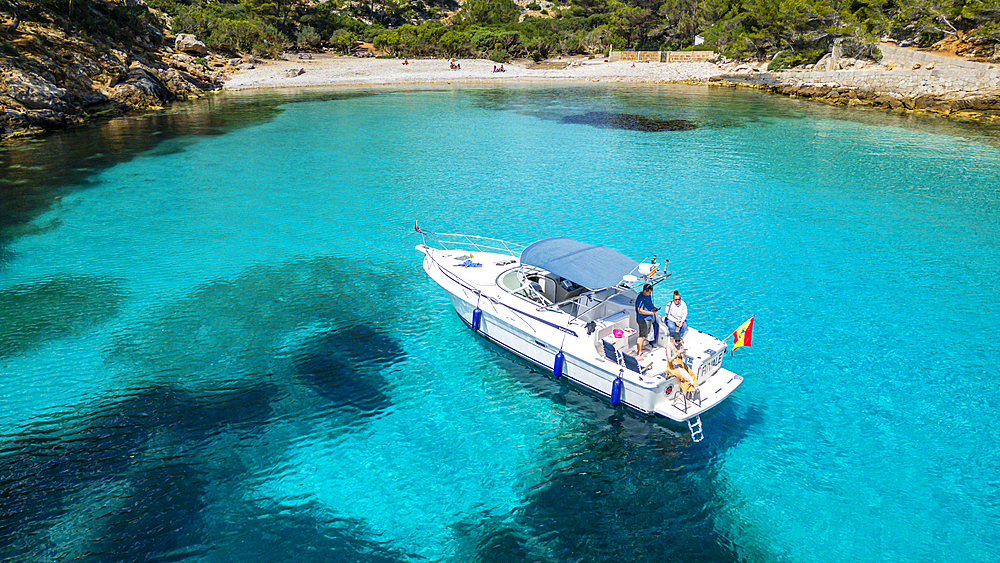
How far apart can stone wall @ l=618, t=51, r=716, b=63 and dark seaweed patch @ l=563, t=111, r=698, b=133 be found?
154 feet

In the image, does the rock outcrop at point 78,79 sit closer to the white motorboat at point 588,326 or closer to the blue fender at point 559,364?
the white motorboat at point 588,326

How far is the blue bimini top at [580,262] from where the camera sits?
13.8m

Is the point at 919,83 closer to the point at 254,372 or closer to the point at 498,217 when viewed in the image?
the point at 498,217

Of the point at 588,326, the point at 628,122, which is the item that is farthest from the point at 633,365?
the point at 628,122

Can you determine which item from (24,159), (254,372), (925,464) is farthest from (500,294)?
(24,159)

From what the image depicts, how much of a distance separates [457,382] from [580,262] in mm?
4534

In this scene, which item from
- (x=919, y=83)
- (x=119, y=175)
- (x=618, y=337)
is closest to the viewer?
(x=618, y=337)

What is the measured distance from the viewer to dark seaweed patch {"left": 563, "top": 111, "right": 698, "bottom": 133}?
46.5 metres

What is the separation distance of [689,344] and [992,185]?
28402 mm

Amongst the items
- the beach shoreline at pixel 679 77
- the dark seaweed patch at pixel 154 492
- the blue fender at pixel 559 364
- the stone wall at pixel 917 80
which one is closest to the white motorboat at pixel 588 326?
the blue fender at pixel 559 364

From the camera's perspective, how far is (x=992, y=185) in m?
29.5

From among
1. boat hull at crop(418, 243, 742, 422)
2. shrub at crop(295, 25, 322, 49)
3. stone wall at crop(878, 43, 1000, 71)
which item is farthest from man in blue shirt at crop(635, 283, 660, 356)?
shrub at crop(295, 25, 322, 49)

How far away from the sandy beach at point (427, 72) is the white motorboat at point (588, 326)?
7570 cm

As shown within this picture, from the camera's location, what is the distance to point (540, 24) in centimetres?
11331
